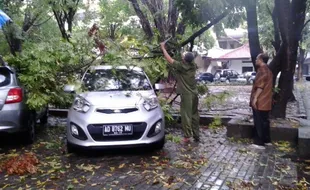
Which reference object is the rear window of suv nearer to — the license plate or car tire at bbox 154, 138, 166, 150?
the license plate

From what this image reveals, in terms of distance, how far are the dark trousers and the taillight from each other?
4494 millimetres

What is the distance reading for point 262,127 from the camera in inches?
281

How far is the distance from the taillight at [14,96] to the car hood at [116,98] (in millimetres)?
1237

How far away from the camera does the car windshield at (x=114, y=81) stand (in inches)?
273

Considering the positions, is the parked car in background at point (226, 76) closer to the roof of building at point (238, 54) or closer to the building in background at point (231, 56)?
the building in background at point (231, 56)

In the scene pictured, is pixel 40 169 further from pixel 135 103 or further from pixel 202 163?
pixel 202 163

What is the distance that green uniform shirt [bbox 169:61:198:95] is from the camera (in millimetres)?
7164

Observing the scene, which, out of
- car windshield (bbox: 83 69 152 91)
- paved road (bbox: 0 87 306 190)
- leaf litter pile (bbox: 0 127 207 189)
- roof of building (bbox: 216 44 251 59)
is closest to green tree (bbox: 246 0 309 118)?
paved road (bbox: 0 87 306 190)

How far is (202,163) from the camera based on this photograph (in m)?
5.97

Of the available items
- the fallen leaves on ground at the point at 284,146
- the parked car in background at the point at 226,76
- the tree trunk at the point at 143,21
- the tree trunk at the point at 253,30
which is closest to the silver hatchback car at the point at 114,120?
the fallen leaves on ground at the point at 284,146

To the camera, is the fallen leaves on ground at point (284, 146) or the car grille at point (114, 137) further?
the fallen leaves on ground at point (284, 146)

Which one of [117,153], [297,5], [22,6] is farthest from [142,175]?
[22,6]

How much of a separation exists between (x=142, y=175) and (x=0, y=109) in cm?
295

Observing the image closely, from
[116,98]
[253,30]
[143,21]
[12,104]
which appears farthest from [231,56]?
[12,104]
